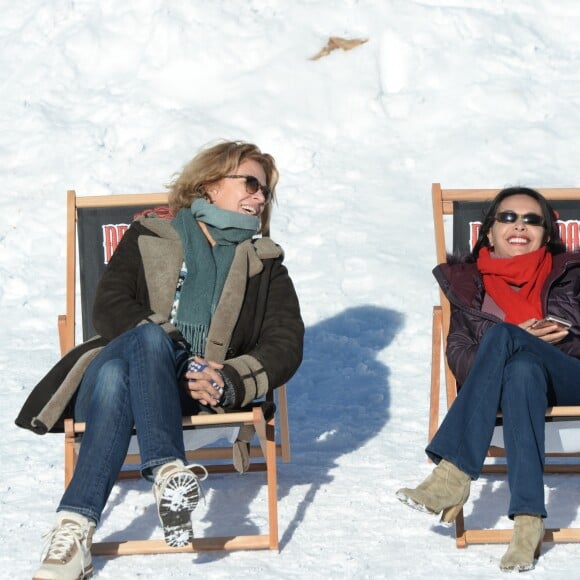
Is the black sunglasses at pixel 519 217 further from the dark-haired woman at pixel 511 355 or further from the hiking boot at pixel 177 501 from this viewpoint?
the hiking boot at pixel 177 501

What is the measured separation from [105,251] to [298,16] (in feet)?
16.6

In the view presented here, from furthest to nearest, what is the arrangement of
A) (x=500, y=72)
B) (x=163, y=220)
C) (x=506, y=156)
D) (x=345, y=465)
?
(x=500, y=72)
(x=506, y=156)
(x=345, y=465)
(x=163, y=220)

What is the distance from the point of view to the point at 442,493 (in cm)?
365

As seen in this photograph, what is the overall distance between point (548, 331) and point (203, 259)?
47.6 inches

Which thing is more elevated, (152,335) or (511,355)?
(152,335)

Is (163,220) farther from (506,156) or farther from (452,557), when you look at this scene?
(506,156)

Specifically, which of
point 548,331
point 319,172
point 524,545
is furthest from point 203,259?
point 319,172

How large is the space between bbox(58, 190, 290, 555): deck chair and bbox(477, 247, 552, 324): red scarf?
902mm

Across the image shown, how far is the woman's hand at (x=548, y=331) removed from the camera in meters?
4.08

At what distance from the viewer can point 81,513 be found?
3.46 meters

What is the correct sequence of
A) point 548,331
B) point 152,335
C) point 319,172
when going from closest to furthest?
point 152,335, point 548,331, point 319,172

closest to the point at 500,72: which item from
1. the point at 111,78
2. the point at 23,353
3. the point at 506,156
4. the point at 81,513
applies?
the point at 506,156

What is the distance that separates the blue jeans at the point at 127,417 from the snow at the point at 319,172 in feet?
1.01

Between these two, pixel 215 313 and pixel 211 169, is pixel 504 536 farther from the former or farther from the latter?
pixel 211 169
